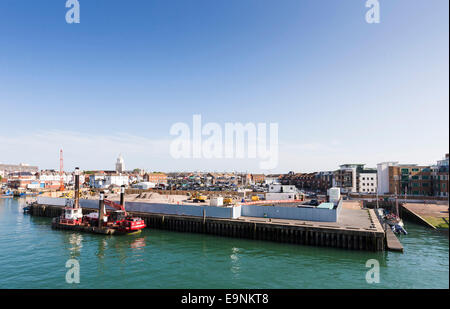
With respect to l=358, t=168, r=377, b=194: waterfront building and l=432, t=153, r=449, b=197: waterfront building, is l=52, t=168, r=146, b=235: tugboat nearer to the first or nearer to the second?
l=432, t=153, r=449, b=197: waterfront building

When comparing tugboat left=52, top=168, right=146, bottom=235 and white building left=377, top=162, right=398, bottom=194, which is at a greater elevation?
white building left=377, top=162, right=398, bottom=194

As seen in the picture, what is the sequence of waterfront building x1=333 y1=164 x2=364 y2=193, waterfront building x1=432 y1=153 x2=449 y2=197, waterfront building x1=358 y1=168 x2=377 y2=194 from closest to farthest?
waterfront building x1=432 y1=153 x2=449 y2=197, waterfront building x1=358 y1=168 x2=377 y2=194, waterfront building x1=333 y1=164 x2=364 y2=193

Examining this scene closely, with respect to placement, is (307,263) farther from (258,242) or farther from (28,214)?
(28,214)

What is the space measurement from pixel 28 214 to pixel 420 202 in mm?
100443

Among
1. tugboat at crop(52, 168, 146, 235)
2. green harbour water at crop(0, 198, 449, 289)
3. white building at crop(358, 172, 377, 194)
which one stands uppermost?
white building at crop(358, 172, 377, 194)

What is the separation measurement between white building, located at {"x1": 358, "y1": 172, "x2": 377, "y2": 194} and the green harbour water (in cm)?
6272

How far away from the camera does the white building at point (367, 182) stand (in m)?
98.4

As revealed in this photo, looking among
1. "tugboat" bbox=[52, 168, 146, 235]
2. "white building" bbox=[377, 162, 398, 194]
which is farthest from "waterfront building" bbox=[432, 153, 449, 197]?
"tugboat" bbox=[52, 168, 146, 235]

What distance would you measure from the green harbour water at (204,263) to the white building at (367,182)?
62.7 m

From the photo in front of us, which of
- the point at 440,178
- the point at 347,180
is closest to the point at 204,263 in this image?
the point at 440,178

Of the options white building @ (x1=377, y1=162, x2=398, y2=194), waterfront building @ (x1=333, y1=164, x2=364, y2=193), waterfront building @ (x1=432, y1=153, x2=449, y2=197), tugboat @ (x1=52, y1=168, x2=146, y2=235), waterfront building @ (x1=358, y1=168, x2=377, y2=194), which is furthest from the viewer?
waterfront building @ (x1=333, y1=164, x2=364, y2=193)

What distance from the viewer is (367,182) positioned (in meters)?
99.1

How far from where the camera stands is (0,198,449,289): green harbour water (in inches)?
867

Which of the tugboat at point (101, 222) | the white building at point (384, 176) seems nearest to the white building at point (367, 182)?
the white building at point (384, 176)
